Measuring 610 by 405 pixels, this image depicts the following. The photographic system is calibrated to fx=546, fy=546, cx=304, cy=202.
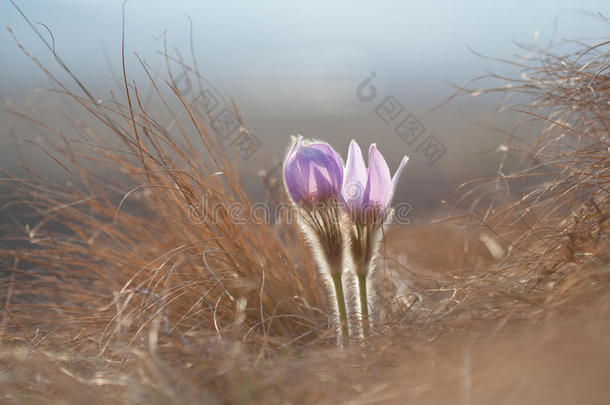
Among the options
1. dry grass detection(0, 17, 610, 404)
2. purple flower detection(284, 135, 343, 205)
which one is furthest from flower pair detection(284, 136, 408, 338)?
dry grass detection(0, 17, 610, 404)

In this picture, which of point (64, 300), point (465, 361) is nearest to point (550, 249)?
point (465, 361)

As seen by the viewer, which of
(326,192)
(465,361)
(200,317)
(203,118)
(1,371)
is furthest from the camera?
(203,118)

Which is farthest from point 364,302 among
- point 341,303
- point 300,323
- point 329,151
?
point 329,151

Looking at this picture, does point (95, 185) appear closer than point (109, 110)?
No

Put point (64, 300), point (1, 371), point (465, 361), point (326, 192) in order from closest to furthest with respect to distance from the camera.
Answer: point (465, 361) < point (326, 192) < point (1, 371) < point (64, 300)

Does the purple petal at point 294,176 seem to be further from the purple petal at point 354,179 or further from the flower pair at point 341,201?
the purple petal at point 354,179

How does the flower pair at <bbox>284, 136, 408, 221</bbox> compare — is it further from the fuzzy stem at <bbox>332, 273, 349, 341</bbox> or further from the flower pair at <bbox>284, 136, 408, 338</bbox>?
the fuzzy stem at <bbox>332, 273, 349, 341</bbox>

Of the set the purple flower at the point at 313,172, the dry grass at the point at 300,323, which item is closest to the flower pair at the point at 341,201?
the purple flower at the point at 313,172

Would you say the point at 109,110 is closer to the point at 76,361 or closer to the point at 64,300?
the point at 76,361
